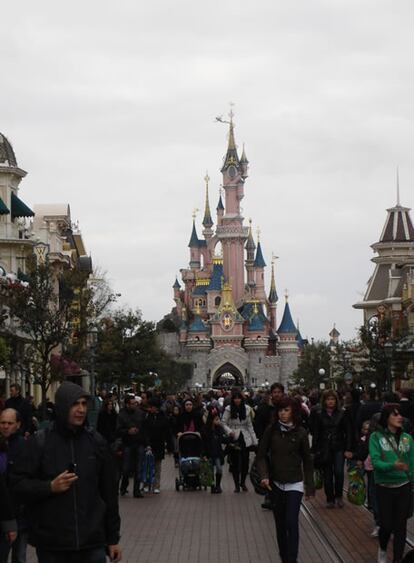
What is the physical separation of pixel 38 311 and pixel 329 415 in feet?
70.8

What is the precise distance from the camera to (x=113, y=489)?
271 inches

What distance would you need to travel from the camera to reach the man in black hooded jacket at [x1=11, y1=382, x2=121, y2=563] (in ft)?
21.9

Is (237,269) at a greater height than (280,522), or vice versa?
(237,269)

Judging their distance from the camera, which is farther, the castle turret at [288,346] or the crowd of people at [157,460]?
the castle turret at [288,346]

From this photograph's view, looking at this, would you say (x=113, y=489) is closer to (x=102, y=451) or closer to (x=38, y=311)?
(x=102, y=451)

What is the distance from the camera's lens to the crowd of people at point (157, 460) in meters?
6.72

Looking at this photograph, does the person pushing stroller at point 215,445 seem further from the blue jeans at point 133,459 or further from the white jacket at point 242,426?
the blue jeans at point 133,459

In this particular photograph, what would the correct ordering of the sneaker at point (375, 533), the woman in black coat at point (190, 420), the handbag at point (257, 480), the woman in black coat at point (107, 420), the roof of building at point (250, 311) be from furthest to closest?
the roof of building at point (250, 311) < the woman in black coat at point (190, 420) < the woman in black coat at point (107, 420) < the sneaker at point (375, 533) < the handbag at point (257, 480)

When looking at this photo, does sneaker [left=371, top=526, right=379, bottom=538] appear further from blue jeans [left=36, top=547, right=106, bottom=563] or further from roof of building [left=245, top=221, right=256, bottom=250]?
roof of building [left=245, top=221, right=256, bottom=250]

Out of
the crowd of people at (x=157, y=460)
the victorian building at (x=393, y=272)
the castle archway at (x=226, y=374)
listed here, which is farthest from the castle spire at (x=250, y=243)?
the crowd of people at (x=157, y=460)

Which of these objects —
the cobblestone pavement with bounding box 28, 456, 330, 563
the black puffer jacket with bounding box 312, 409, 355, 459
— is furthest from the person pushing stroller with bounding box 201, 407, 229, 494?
the black puffer jacket with bounding box 312, 409, 355, 459

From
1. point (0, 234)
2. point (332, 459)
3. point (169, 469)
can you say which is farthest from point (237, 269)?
point (332, 459)

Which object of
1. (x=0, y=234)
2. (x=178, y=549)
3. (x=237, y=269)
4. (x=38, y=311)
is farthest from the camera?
(x=237, y=269)

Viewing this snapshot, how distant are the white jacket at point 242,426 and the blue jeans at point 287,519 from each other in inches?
347
